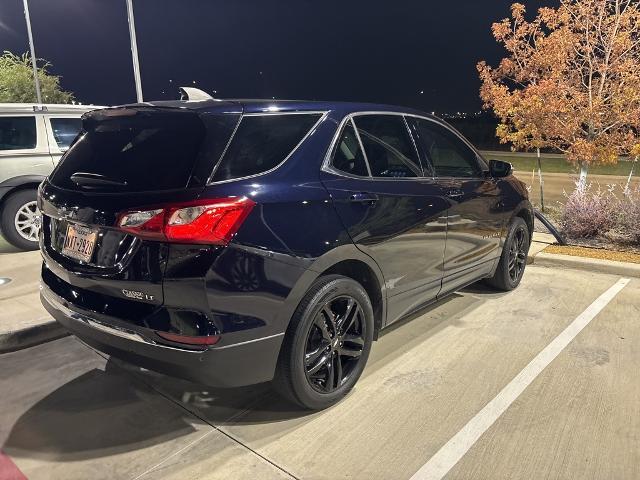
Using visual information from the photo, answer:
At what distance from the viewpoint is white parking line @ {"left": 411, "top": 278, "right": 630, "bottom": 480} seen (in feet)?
8.55

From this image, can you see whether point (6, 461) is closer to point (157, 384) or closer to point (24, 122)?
point (157, 384)

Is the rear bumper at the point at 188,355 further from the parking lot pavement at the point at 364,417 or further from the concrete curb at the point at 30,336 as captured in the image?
the concrete curb at the point at 30,336

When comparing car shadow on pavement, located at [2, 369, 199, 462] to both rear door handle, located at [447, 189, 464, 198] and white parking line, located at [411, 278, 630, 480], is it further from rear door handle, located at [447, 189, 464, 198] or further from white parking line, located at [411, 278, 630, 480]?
rear door handle, located at [447, 189, 464, 198]

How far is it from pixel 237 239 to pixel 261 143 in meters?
0.61

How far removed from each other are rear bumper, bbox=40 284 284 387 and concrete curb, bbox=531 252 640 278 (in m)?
4.59

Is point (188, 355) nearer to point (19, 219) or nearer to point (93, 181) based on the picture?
point (93, 181)

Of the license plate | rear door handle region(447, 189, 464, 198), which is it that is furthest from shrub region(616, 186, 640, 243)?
the license plate

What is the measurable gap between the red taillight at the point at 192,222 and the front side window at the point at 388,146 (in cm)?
120

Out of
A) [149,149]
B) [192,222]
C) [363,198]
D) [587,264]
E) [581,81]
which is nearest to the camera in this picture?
[192,222]

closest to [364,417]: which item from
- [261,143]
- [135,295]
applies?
[135,295]

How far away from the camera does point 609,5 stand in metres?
8.00

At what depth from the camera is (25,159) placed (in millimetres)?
6633

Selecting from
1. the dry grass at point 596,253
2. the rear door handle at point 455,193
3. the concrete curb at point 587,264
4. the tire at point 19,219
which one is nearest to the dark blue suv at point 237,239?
the rear door handle at point 455,193

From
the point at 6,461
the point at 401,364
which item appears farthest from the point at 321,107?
the point at 6,461
